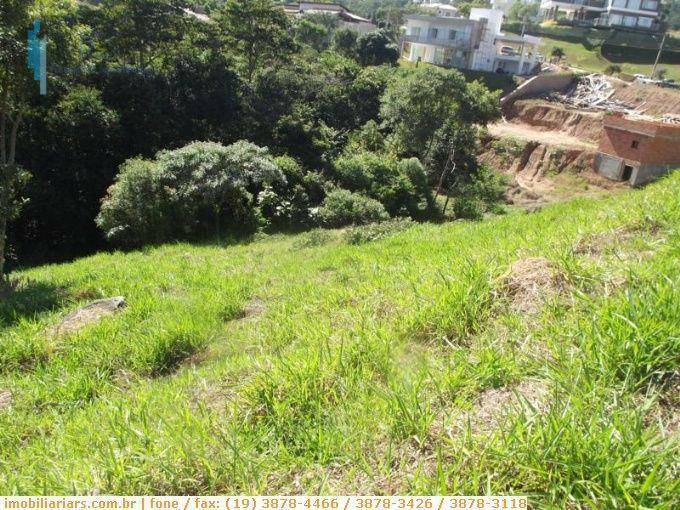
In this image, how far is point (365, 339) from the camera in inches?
132

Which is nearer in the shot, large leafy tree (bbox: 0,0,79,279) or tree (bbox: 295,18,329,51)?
large leafy tree (bbox: 0,0,79,279)

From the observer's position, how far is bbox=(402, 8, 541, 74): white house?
4647 cm

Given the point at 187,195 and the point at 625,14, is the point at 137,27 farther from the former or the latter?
the point at 625,14

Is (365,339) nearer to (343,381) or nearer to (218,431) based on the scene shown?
(343,381)

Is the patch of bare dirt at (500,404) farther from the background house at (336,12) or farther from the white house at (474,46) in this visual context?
the background house at (336,12)

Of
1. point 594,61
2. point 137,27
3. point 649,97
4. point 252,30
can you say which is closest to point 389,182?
point 252,30

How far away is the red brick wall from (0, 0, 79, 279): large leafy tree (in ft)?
91.0

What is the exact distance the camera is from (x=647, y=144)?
84.2 ft

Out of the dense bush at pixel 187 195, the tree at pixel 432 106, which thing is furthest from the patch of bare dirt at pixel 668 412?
the tree at pixel 432 106

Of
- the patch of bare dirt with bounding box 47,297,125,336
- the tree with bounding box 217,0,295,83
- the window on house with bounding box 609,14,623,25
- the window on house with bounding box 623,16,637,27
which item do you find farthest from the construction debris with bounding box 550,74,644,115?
the patch of bare dirt with bounding box 47,297,125,336

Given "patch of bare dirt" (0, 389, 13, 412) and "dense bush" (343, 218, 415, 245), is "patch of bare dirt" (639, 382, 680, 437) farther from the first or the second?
"dense bush" (343, 218, 415, 245)

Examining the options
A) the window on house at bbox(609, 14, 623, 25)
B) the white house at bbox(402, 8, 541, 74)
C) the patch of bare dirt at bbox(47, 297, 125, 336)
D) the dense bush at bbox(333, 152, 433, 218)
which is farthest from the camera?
the window on house at bbox(609, 14, 623, 25)

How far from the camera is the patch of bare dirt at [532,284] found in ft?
11.0

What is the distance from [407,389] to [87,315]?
4519 mm
